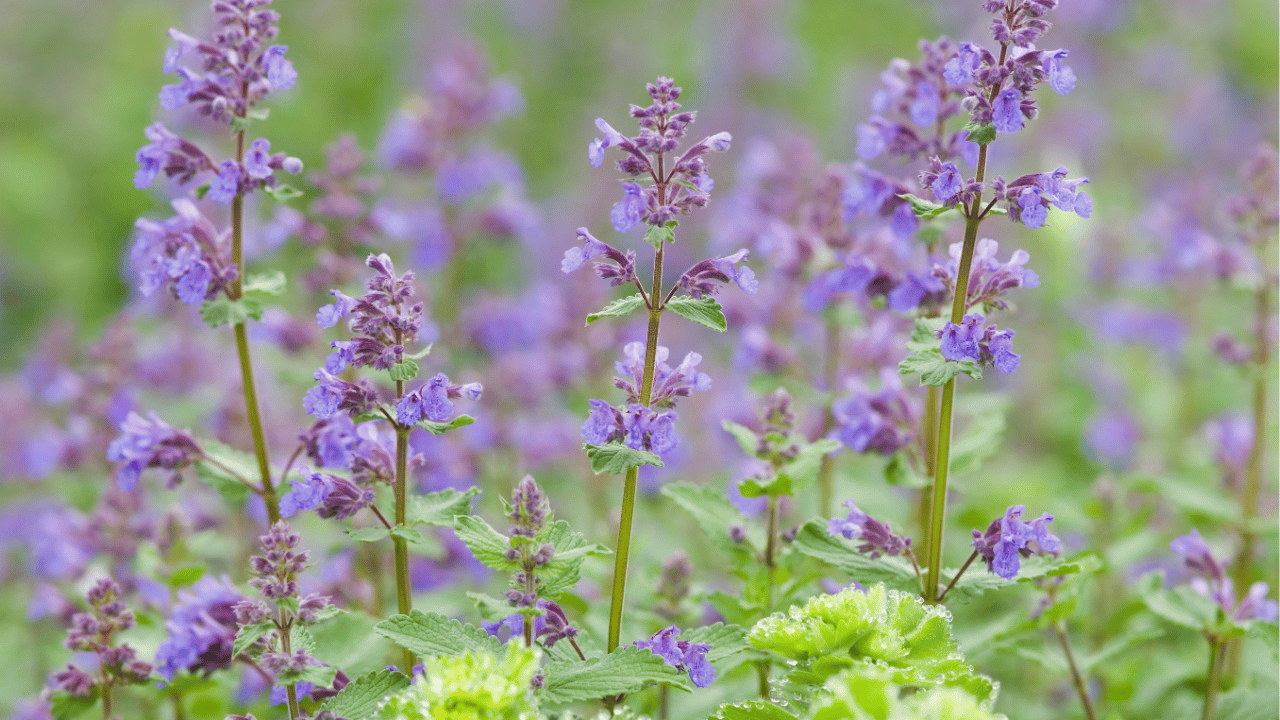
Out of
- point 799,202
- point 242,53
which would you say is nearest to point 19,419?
point 242,53

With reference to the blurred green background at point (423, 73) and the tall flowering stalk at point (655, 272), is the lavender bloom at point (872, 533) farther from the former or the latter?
the blurred green background at point (423, 73)

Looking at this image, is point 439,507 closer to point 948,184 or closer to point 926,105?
point 948,184

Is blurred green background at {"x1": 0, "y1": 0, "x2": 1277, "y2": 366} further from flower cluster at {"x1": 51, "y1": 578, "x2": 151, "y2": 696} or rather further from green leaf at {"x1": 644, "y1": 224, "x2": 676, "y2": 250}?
green leaf at {"x1": 644, "y1": 224, "x2": 676, "y2": 250}

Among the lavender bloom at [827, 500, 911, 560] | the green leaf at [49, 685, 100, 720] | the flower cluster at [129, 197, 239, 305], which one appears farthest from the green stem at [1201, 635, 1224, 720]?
the green leaf at [49, 685, 100, 720]

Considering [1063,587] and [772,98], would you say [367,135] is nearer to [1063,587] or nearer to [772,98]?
[772,98]

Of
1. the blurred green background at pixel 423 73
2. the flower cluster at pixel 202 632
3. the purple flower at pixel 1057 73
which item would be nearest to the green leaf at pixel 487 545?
the flower cluster at pixel 202 632

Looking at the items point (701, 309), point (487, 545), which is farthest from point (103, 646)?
point (701, 309)
